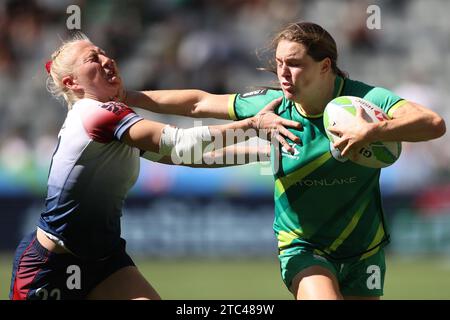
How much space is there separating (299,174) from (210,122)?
308 inches

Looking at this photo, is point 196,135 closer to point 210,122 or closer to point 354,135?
point 354,135

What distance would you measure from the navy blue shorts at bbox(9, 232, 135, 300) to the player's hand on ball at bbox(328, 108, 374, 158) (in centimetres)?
168

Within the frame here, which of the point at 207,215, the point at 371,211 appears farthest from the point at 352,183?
the point at 207,215

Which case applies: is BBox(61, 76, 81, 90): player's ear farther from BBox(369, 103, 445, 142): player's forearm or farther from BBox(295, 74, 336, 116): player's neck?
BBox(369, 103, 445, 142): player's forearm

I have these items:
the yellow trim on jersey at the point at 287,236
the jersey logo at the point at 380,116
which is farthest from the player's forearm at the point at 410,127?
the yellow trim on jersey at the point at 287,236

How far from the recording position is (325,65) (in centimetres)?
570

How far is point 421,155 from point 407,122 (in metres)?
8.94

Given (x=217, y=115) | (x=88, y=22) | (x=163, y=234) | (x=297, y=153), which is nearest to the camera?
(x=297, y=153)

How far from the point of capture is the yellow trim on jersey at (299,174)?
18.6 ft

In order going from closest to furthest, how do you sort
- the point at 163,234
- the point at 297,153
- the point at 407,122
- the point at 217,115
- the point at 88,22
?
the point at 407,122, the point at 297,153, the point at 217,115, the point at 163,234, the point at 88,22

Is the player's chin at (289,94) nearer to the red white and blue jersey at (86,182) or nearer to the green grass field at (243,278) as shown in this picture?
the red white and blue jersey at (86,182)

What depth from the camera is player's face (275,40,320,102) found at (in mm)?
5555
